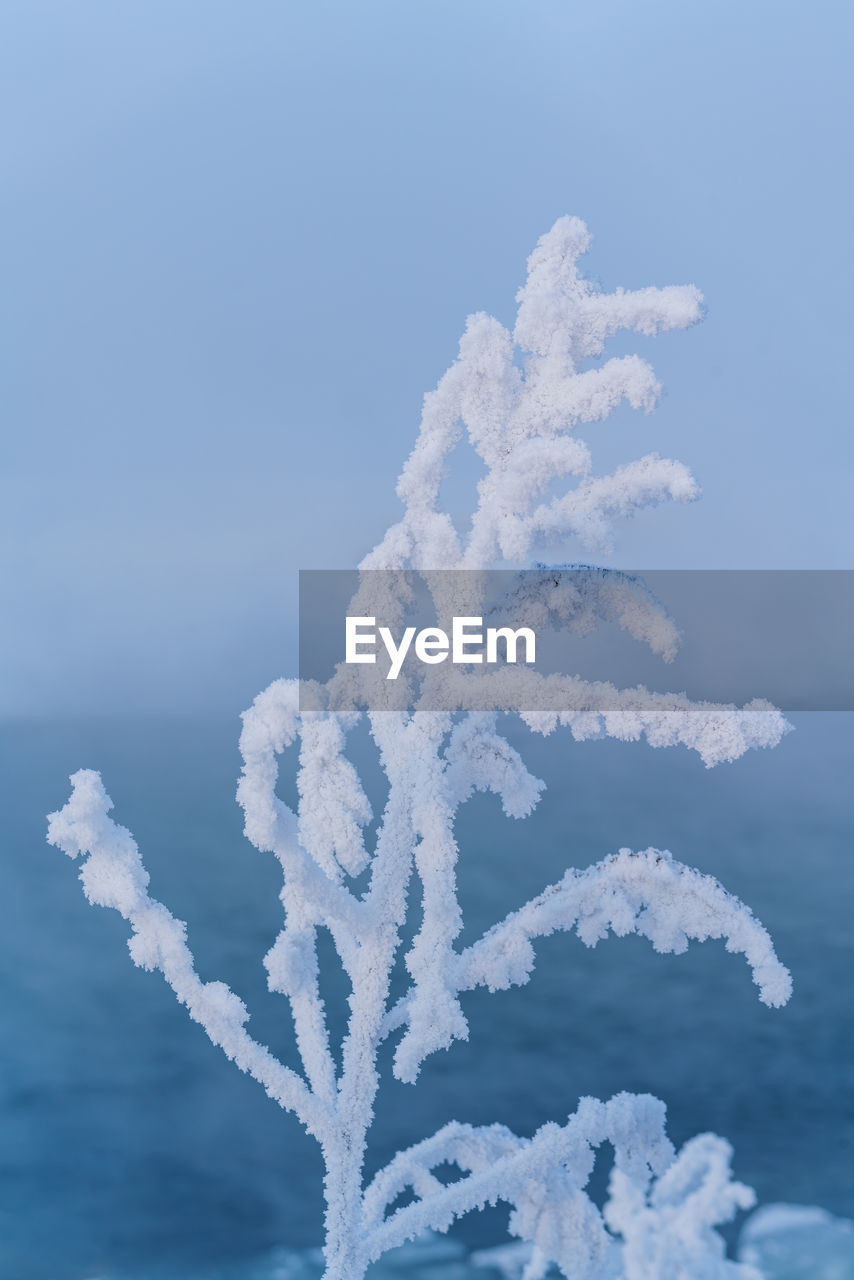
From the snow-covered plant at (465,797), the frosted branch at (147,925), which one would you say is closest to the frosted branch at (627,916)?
the snow-covered plant at (465,797)

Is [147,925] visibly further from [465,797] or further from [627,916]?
[627,916]

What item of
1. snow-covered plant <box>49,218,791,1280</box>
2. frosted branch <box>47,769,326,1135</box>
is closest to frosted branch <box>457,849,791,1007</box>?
snow-covered plant <box>49,218,791,1280</box>

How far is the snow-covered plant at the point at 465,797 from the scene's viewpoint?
1.53 meters

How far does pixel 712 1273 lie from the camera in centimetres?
132

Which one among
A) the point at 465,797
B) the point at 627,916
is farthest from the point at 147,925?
the point at 627,916

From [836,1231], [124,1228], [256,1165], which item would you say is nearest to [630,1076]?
[836,1231]

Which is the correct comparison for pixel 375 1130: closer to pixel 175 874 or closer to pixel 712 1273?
pixel 175 874

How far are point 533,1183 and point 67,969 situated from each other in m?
1.99

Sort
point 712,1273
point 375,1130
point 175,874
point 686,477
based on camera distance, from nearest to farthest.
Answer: point 712,1273, point 686,477, point 375,1130, point 175,874

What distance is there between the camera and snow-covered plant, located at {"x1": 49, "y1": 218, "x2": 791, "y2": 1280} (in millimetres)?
1532

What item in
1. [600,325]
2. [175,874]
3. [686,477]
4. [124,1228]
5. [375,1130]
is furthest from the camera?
[175,874]

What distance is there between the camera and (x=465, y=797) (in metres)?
1.69

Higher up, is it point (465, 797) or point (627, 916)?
point (465, 797)

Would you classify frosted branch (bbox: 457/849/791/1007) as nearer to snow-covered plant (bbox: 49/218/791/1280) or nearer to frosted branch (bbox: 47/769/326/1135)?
snow-covered plant (bbox: 49/218/791/1280)
